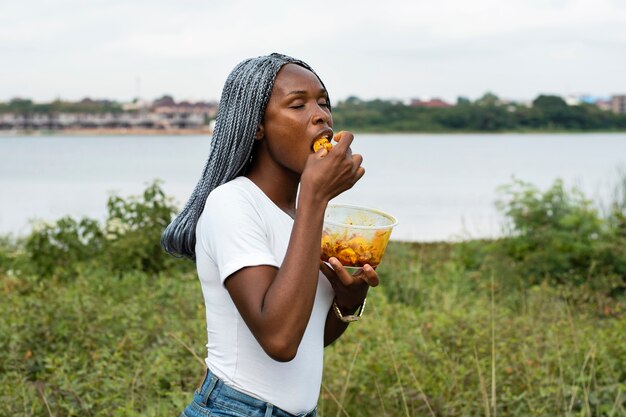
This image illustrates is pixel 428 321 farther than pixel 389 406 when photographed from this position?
Yes

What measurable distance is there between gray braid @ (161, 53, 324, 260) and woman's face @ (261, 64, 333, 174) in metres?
0.02

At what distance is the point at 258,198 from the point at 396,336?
3240mm

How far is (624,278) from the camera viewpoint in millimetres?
7980

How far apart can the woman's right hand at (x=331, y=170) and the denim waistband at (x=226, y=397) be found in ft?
1.61

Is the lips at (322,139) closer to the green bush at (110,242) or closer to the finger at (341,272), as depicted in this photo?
the finger at (341,272)

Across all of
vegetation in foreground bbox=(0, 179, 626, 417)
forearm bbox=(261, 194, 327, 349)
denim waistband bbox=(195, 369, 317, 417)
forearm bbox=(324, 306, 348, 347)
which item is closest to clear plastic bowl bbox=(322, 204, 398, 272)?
forearm bbox=(261, 194, 327, 349)

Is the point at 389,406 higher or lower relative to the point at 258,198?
lower

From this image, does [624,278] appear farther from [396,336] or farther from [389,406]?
[389,406]

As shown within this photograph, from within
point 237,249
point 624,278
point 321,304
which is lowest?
point 624,278

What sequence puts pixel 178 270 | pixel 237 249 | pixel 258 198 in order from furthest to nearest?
pixel 178 270 < pixel 258 198 < pixel 237 249

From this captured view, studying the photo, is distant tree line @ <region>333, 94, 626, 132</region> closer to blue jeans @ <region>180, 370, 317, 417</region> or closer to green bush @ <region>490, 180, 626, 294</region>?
green bush @ <region>490, 180, 626, 294</region>

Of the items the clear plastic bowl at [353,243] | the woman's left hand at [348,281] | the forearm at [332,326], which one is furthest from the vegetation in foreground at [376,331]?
the clear plastic bowl at [353,243]

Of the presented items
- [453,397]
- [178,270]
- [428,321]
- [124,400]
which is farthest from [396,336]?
[178,270]

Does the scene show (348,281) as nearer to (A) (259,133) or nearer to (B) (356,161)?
(B) (356,161)
